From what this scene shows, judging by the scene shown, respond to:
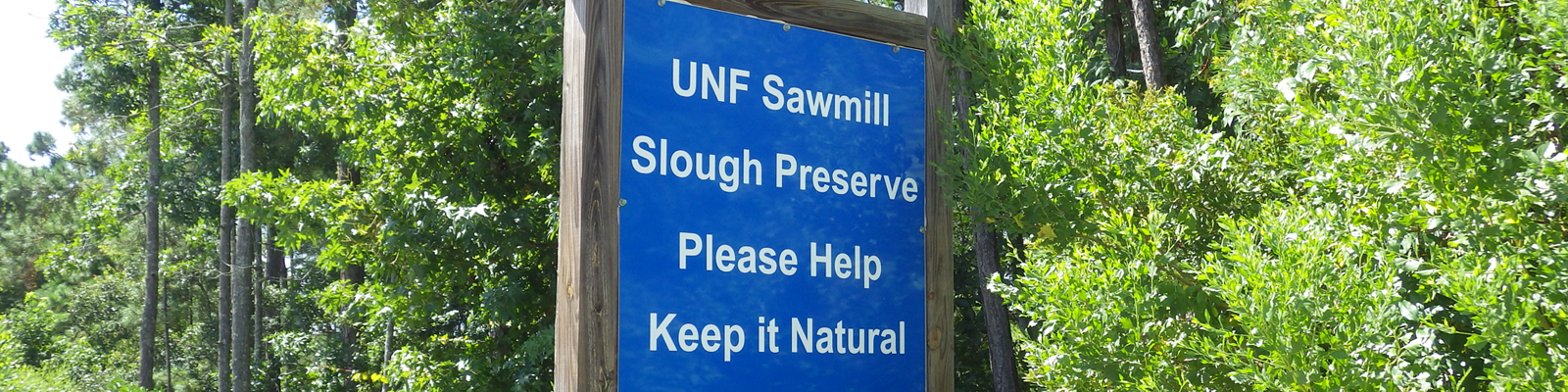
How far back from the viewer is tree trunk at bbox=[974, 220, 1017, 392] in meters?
8.20

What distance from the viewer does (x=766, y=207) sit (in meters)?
2.74

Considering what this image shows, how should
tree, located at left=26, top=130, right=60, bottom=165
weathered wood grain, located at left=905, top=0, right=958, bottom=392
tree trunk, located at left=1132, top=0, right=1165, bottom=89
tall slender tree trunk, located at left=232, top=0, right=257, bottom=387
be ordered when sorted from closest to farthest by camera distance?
weathered wood grain, located at left=905, top=0, right=958, bottom=392, tree trunk, located at left=1132, top=0, right=1165, bottom=89, tall slender tree trunk, located at left=232, top=0, right=257, bottom=387, tree, located at left=26, top=130, right=60, bottom=165

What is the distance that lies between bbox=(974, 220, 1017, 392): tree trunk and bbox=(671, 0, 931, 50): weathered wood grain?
5143mm

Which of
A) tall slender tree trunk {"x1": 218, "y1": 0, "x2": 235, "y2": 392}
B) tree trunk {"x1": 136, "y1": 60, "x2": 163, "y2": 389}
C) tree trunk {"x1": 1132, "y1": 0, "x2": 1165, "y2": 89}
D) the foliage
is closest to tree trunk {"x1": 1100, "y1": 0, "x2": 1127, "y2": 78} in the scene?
tree trunk {"x1": 1132, "y1": 0, "x2": 1165, "y2": 89}

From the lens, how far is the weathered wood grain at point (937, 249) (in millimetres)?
3000

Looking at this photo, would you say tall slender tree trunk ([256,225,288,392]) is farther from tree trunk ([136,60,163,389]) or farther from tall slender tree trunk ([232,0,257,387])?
tall slender tree trunk ([232,0,257,387])

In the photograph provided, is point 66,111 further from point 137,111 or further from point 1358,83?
point 1358,83

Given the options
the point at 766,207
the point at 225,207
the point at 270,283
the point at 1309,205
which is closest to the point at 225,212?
the point at 225,207

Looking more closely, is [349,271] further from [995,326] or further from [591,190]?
[591,190]

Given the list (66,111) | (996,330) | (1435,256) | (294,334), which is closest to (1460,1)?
(1435,256)

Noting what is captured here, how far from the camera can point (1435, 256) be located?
207 cm

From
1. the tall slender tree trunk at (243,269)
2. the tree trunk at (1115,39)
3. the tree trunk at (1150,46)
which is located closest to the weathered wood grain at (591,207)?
the tree trunk at (1150,46)

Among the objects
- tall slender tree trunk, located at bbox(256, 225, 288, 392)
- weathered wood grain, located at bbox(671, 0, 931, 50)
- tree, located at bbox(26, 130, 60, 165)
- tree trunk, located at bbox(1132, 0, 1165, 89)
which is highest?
tree, located at bbox(26, 130, 60, 165)

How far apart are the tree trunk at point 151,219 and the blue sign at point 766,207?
21503mm
